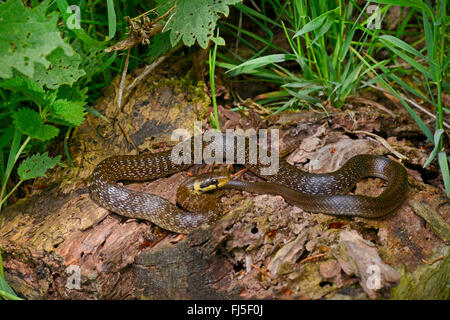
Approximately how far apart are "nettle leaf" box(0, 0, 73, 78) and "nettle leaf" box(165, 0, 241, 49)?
58.6 inches

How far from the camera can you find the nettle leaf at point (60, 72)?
397 centimetres

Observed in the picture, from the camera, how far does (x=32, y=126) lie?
414 cm

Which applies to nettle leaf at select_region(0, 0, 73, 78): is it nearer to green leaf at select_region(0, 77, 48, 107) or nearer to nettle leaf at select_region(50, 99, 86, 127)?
green leaf at select_region(0, 77, 48, 107)

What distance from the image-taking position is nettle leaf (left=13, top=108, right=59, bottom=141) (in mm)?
4062

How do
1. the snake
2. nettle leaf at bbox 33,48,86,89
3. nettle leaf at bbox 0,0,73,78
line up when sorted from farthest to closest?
the snake → nettle leaf at bbox 33,48,86,89 → nettle leaf at bbox 0,0,73,78

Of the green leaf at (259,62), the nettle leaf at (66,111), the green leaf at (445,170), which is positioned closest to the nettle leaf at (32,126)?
the nettle leaf at (66,111)

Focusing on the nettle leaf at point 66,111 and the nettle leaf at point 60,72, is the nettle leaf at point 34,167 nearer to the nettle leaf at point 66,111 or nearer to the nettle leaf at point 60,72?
the nettle leaf at point 66,111

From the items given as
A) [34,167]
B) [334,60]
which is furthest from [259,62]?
[34,167]

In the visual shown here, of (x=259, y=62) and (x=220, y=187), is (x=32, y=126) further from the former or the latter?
(x=259, y=62)

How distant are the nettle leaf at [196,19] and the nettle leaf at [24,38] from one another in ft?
4.88

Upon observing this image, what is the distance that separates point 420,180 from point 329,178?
1131mm

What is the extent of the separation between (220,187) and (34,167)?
219 centimetres

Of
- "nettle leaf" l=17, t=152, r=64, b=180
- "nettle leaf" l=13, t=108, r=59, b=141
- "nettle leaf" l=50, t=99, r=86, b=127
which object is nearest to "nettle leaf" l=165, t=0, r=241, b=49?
"nettle leaf" l=50, t=99, r=86, b=127
